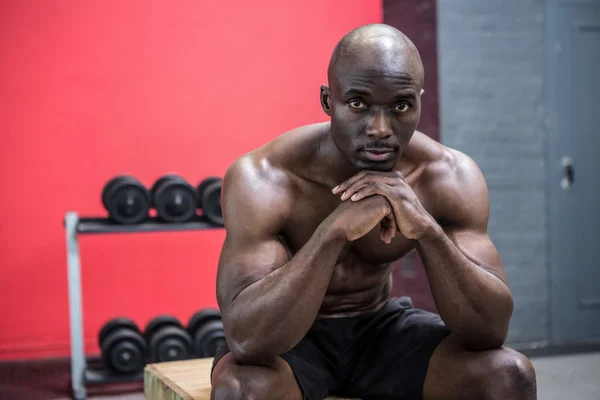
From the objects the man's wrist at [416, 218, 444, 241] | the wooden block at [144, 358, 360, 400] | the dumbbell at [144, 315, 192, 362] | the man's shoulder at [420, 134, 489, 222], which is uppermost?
the man's shoulder at [420, 134, 489, 222]

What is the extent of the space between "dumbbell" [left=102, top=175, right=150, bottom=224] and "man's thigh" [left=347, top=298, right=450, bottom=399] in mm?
2352

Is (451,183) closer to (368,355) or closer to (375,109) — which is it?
(375,109)

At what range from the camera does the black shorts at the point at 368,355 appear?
203 cm

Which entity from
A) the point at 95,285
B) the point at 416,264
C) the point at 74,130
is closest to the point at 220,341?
the point at 95,285

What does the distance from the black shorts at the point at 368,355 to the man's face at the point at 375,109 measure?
543mm

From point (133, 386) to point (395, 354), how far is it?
2.65 metres

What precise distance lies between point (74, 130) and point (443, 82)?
241 cm

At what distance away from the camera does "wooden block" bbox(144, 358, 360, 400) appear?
7.10 feet

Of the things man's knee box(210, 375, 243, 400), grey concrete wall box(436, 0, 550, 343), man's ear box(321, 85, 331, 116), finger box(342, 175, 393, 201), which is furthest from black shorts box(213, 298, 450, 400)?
grey concrete wall box(436, 0, 550, 343)

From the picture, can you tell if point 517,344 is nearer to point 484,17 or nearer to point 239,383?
point 484,17

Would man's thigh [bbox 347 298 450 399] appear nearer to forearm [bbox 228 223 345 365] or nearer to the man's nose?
forearm [bbox 228 223 345 365]

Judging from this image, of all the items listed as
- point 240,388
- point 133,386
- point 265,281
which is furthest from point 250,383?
point 133,386

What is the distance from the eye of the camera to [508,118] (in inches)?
188

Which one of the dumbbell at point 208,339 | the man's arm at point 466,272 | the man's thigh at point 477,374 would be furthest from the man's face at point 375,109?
the dumbbell at point 208,339
